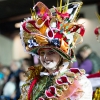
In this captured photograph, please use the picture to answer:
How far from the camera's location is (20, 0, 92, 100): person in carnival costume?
3.76 m

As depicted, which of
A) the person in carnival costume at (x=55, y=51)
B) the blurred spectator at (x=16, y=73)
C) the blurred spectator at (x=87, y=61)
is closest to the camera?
the person in carnival costume at (x=55, y=51)

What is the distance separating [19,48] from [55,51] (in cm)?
635

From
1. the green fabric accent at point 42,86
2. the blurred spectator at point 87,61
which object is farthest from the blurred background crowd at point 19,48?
the green fabric accent at point 42,86

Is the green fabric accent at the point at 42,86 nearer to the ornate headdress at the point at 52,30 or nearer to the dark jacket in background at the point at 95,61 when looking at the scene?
the ornate headdress at the point at 52,30

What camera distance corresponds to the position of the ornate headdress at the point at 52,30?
3775mm

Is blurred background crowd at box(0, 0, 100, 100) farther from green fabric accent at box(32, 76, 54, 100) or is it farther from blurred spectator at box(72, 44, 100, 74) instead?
green fabric accent at box(32, 76, 54, 100)

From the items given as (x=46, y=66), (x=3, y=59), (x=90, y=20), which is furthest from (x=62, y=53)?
(x=3, y=59)

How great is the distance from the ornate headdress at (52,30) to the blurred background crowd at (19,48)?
869 mm

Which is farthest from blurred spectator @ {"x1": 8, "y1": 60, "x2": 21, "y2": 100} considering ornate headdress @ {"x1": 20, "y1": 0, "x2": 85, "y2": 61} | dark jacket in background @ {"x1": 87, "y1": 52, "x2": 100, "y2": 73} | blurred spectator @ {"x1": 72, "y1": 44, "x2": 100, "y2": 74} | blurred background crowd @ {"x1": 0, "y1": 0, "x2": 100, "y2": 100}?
ornate headdress @ {"x1": 20, "y1": 0, "x2": 85, "y2": 61}

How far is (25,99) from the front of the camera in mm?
3986

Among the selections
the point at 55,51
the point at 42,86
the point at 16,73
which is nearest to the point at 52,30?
the point at 55,51

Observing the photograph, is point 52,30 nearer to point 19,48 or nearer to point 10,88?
point 10,88

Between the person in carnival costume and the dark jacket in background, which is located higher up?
the dark jacket in background

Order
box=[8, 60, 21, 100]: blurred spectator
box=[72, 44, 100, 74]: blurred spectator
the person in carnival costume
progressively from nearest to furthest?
the person in carnival costume < box=[8, 60, 21, 100]: blurred spectator < box=[72, 44, 100, 74]: blurred spectator
